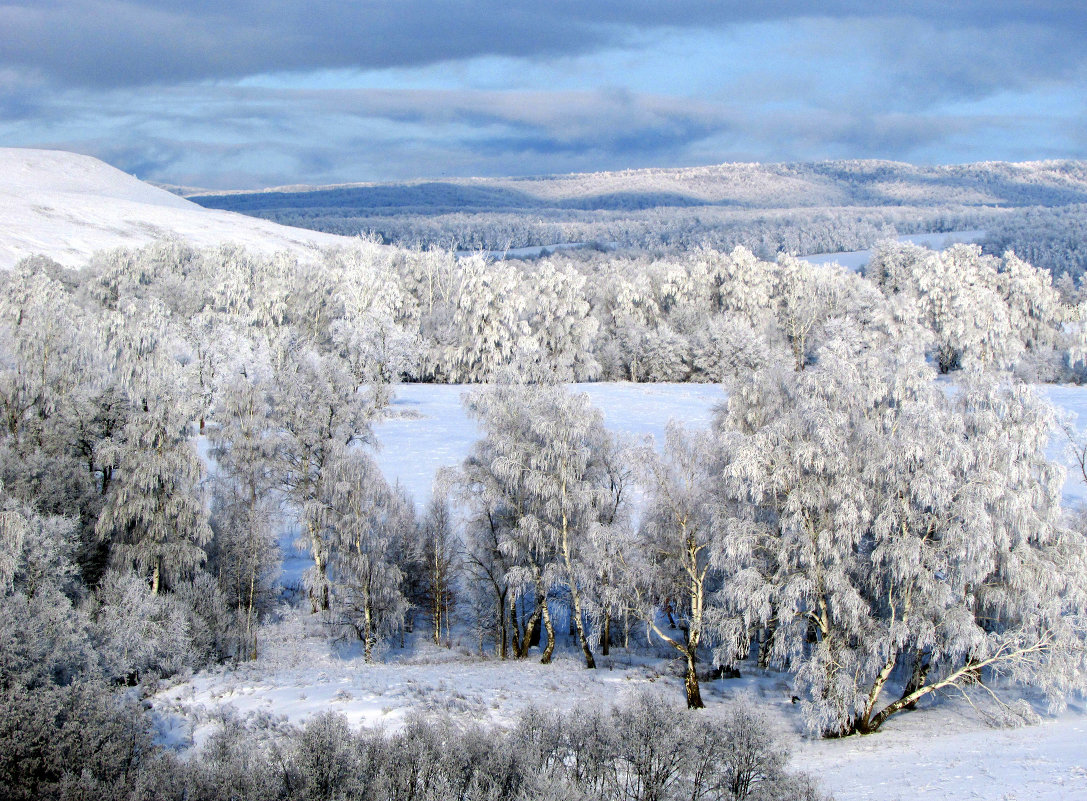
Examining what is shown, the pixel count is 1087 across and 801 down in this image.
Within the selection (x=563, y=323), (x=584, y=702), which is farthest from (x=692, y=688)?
(x=563, y=323)

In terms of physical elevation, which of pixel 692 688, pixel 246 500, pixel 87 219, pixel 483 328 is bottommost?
pixel 692 688

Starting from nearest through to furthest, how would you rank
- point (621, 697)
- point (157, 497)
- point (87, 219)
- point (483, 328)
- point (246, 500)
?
point (621, 697)
point (157, 497)
point (246, 500)
point (483, 328)
point (87, 219)

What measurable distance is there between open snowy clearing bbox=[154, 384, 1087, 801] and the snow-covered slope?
64078mm

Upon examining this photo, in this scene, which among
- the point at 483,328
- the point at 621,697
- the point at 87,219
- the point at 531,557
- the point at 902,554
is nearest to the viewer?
the point at 902,554

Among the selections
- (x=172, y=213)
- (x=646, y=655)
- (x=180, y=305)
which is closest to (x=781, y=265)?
(x=180, y=305)

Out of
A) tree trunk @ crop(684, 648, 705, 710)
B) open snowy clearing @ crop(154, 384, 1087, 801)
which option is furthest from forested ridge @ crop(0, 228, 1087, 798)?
open snowy clearing @ crop(154, 384, 1087, 801)

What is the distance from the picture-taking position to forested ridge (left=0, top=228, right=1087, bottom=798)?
48.9ft

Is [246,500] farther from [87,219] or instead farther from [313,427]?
[87,219]

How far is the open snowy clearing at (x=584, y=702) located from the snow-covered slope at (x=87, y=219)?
64078mm

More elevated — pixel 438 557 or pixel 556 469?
pixel 556 469

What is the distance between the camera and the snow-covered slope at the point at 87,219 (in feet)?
295

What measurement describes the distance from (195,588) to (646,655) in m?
15.2

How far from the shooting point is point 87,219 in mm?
109188

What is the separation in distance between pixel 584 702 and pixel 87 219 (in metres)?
109
